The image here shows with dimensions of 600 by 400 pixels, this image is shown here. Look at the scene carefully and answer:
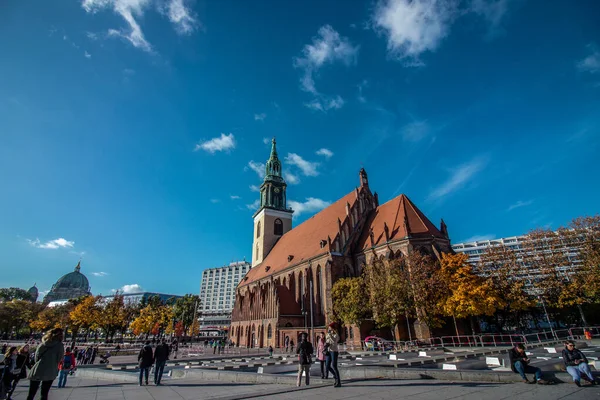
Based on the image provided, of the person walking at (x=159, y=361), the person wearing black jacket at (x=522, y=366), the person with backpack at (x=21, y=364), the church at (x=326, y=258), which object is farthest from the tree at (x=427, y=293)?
the person with backpack at (x=21, y=364)

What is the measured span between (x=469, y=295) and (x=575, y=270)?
→ 15.6 metres

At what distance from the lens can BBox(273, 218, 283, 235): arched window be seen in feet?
210

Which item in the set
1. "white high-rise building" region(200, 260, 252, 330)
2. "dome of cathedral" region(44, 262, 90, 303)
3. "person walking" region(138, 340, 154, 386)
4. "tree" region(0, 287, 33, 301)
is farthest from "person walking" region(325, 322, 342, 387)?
"dome of cathedral" region(44, 262, 90, 303)

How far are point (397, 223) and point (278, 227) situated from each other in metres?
32.0

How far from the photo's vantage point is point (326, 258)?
39.3 m

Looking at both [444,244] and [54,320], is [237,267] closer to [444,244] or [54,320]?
[54,320]

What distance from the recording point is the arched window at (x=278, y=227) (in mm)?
63969

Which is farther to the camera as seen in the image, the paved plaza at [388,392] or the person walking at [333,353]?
the person walking at [333,353]

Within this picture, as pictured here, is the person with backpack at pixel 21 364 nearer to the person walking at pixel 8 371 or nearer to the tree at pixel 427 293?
the person walking at pixel 8 371

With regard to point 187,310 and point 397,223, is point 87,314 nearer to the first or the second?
point 187,310

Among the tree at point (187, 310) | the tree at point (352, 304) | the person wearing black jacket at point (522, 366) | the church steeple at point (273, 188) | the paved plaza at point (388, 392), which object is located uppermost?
the church steeple at point (273, 188)

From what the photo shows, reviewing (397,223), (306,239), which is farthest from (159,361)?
(306,239)

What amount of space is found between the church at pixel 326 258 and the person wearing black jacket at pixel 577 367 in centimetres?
2270

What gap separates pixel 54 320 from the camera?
69188 millimetres
